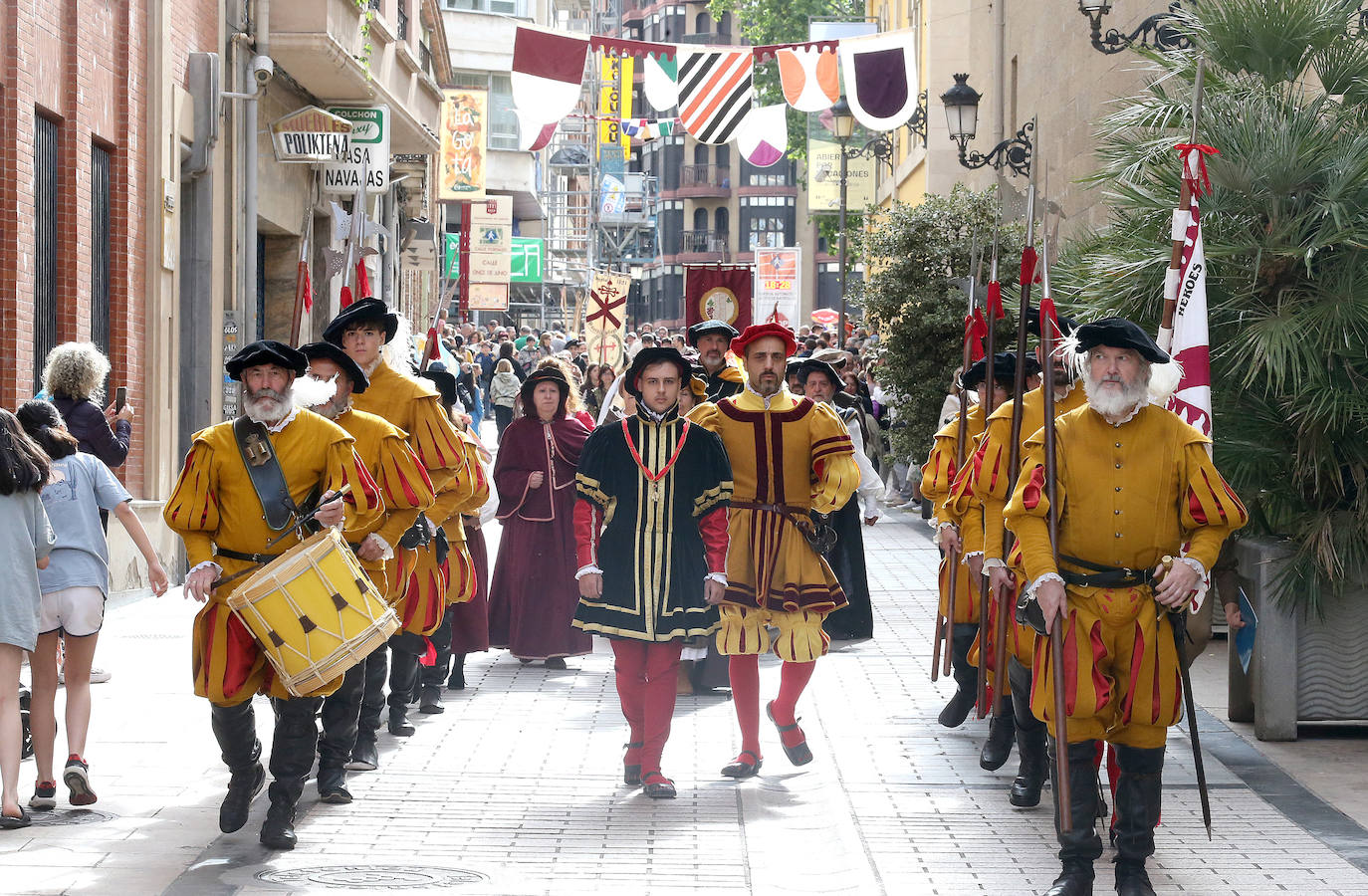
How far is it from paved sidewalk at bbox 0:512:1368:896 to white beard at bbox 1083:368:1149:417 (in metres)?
1.70

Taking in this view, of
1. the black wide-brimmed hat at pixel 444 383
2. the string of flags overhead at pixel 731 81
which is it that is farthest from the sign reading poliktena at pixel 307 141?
the black wide-brimmed hat at pixel 444 383

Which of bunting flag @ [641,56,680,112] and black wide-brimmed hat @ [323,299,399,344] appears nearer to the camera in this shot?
black wide-brimmed hat @ [323,299,399,344]

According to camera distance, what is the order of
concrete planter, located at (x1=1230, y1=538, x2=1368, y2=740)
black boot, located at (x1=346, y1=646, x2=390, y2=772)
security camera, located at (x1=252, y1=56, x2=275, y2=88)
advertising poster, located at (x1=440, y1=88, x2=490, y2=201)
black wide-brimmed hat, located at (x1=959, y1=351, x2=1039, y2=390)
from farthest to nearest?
advertising poster, located at (x1=440, y1=88, x2=490, y2=201) < security camera, located at (x1=252, y1=56, x2=275, y2=88) < black wide-brimmed hat, located at (x1=959, y1=351, x2=1039, y2=390) < concrete planter, located at (x1=1230, y1=538, x2=1368, y2=740) < black boot, located at (x1=346, y1=646, x2=390, y2=772)

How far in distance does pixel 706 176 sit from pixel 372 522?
278 feet

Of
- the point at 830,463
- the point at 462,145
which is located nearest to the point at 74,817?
the point at 830,463

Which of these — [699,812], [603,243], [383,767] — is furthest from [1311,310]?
[603,243]

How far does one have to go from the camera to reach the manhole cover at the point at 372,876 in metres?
6.40

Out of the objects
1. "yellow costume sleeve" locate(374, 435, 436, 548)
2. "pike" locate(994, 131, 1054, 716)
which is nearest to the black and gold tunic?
"yellow costume sleeve" locate(374, 435, 436, 548)

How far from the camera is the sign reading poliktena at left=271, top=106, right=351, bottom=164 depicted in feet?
63.1

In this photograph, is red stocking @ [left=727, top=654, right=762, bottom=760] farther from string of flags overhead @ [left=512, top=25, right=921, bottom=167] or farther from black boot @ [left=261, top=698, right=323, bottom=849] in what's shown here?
string of flags overhead @ [left=512, top=25, right=921, bottom=167]

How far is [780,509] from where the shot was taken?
8.68 meters

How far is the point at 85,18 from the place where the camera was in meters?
14.0

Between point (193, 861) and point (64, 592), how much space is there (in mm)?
1575

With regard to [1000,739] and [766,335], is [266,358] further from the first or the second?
[1000,739]
